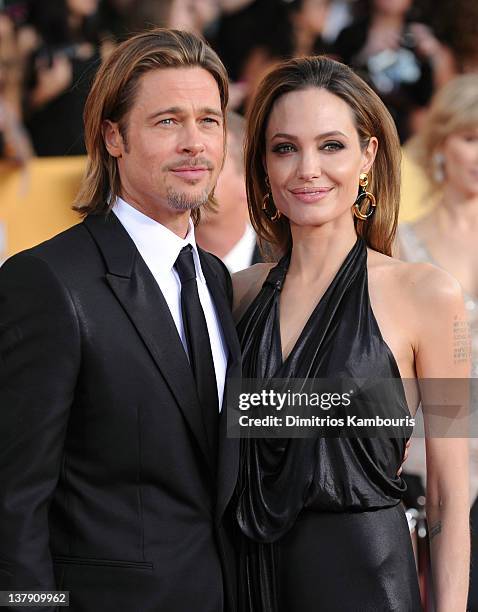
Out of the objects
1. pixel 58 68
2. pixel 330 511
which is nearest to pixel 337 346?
pixel 330 511

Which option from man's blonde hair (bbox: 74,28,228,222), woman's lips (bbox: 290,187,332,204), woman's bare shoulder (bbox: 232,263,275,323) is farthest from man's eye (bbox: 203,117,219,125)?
woman's bare shoulder (bbox: 232,263,275,323)

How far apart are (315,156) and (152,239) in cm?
48

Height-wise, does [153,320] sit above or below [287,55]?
below

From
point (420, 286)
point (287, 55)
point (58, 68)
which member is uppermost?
point (287, 55)

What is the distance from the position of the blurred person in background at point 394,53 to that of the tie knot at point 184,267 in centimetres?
386

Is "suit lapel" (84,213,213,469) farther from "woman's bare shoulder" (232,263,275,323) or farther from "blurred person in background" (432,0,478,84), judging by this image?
"blurred person in background" (432,0,478,84)

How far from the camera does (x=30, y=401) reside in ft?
6.91

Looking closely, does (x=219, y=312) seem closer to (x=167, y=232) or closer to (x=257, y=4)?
(x=167, y=232)

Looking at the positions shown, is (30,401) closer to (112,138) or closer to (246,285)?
(112,138)

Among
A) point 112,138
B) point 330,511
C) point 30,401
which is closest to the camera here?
point 30,401

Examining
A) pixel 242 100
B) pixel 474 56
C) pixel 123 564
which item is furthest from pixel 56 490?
pixel 474 56

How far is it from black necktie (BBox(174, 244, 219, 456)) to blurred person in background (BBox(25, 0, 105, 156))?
3.05m

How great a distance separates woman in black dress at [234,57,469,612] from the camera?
233 centimetres

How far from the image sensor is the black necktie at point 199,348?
2289mm
